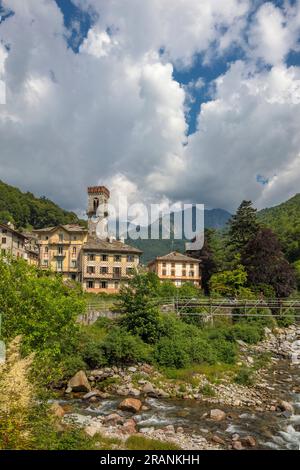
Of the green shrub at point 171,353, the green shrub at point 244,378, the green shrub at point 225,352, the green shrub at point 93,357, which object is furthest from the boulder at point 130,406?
the green shrub at point 225,352

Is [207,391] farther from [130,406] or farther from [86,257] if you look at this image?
[86,257]

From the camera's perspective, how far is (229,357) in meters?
28.1

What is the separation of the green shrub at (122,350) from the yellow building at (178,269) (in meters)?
42.1

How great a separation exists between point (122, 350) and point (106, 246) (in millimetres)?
37747

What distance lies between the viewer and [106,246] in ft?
203

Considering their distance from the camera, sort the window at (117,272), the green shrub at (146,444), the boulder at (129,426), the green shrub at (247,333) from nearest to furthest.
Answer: the green shrub at (146,444) < the boulder at (129,426) < the green shrub at (247,333) < the window at (117,272)

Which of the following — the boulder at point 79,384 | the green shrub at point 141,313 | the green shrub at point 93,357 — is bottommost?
the boulder at point 79,384

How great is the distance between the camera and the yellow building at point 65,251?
62.2m

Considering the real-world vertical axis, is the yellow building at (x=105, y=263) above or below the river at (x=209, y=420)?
above

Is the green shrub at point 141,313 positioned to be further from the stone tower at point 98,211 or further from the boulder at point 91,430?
the stone tower at point 98,211

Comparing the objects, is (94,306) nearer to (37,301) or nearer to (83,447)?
(37,301)

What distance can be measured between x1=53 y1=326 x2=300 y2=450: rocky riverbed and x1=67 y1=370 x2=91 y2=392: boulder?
1 cm

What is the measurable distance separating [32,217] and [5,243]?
3072 inches

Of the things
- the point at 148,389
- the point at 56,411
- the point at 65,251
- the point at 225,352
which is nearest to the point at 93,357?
the point at 148,389
